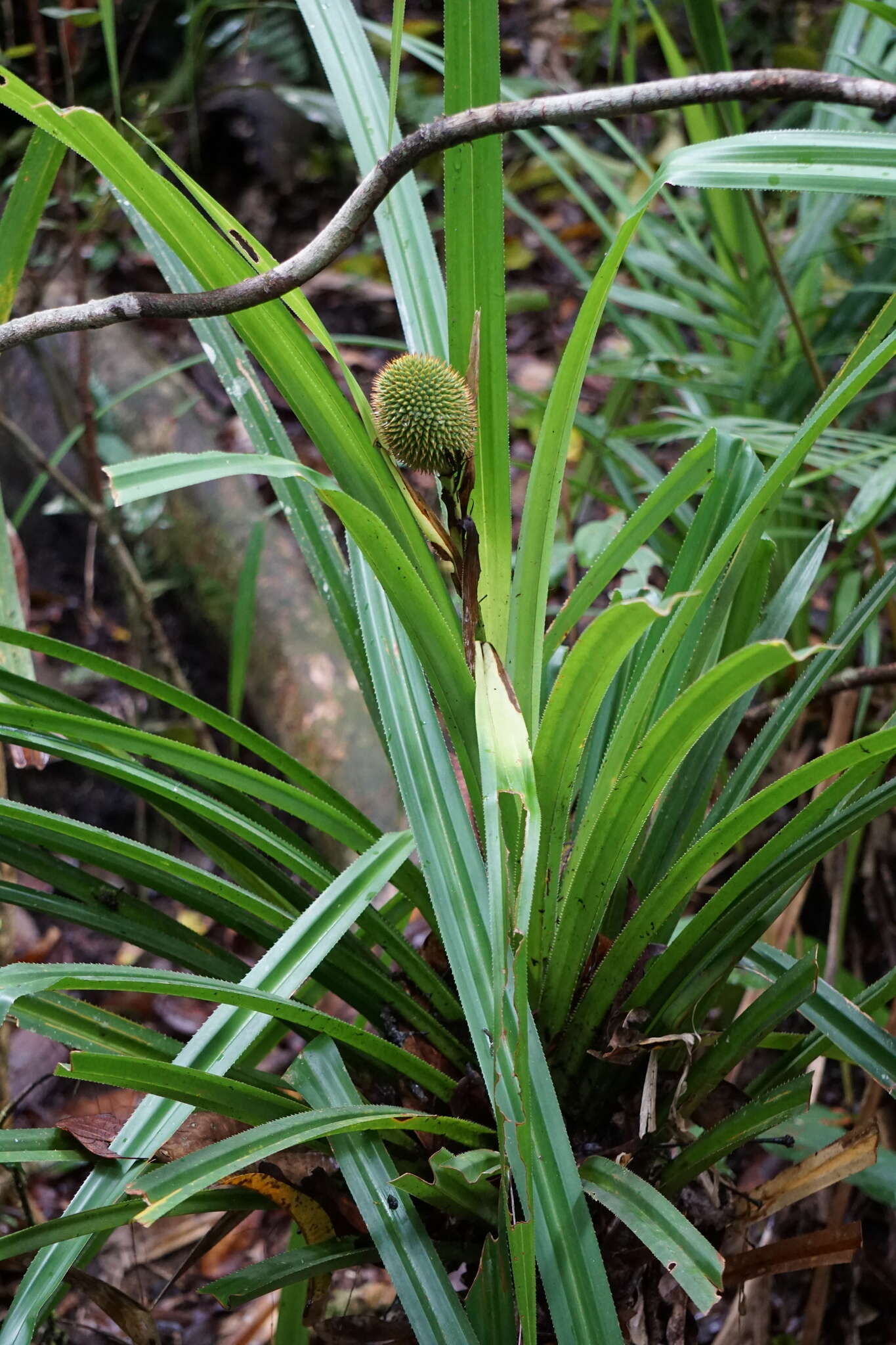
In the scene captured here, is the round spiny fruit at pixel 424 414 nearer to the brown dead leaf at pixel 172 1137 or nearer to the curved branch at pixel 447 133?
the curved branch at pixel 447 133

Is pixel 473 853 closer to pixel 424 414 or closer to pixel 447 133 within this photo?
pixel 424 414

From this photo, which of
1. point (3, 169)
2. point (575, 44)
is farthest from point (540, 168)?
point (3, 169)

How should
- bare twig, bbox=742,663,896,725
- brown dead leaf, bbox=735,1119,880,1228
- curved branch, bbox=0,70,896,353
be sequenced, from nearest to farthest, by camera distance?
1. curved branch, bbox=0,70,896,353
2. brown dead leaf, bbox=735,1119,880,1228
3. bare twig, bbox=742,663,896,725

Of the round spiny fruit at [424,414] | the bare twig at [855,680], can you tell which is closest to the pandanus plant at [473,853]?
the round spiny fruit at [424,414]

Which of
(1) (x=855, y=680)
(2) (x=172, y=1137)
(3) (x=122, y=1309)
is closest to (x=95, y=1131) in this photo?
(2) (x=172, y=1137)

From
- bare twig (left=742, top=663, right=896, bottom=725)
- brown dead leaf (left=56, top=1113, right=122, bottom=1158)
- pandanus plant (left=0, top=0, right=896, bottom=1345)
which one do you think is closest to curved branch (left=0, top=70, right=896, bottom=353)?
pandanus plant (left=0, top=0, right=896, bottom=1345)

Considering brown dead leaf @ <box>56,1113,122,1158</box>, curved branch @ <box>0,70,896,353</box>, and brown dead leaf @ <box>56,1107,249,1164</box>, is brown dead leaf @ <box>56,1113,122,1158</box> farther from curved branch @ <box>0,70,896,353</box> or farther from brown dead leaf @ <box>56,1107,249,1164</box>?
curved branch @ <box>0,70,896,353</box>

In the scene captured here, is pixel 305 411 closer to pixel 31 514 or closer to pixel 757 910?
pixel 757 910
